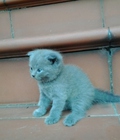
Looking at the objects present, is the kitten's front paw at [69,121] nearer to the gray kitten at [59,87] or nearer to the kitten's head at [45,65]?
the gray kitten at [59,87]

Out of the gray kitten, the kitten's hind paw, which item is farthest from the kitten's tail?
→ the kitten's hind paw

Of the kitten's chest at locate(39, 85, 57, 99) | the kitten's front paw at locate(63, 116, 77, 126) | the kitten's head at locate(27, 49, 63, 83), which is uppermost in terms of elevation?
the kitten's head at locate(27, 49, 63, 83)

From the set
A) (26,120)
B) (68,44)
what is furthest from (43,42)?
(26,120)

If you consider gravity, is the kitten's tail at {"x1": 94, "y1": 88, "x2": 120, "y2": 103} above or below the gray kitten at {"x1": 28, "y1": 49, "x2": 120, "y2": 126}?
below

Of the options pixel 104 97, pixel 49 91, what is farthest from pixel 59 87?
pixel 104 97

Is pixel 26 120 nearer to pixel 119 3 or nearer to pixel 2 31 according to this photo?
pixel 2 31

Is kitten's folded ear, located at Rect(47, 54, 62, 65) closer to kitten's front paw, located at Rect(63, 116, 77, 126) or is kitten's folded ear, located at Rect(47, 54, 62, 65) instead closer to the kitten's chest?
the kitten's chest
